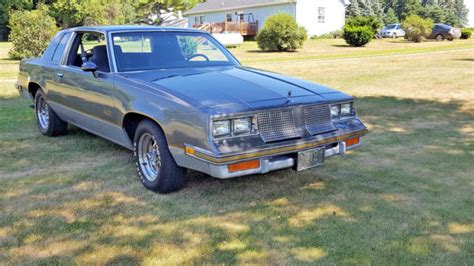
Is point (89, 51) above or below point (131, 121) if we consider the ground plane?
above

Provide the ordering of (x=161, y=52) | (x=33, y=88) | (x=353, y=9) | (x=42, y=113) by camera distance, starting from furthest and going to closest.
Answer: (x=353, y=9)
(x=33, y=88)
(x=42, y=113)
(x=161, y=52)

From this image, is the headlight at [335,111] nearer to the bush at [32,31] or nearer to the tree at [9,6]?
the bush at [32,31]

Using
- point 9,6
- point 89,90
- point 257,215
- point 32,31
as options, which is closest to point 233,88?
point 257,215

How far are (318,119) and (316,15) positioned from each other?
38018 millimetres

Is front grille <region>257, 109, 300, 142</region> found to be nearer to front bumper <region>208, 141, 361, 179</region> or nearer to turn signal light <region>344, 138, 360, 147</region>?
front bumper <region>208, 141, 361, 179</region>

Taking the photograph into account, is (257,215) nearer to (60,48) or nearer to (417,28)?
(60,48)

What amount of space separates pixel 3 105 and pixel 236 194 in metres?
7.07

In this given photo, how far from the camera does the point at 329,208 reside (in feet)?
14.2

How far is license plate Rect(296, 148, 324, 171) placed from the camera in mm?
4309

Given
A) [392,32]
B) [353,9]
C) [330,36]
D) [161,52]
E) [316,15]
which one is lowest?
[330,36]

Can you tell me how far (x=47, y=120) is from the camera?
23.2 feet

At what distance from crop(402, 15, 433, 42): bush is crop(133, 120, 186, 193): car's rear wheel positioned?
32.4m

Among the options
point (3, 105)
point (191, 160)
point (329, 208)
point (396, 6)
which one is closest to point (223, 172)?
point (191, 160)

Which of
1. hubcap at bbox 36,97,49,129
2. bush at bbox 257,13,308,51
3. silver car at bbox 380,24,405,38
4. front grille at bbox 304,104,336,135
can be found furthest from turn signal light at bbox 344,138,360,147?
silver car at bbox 380,24,405,38
